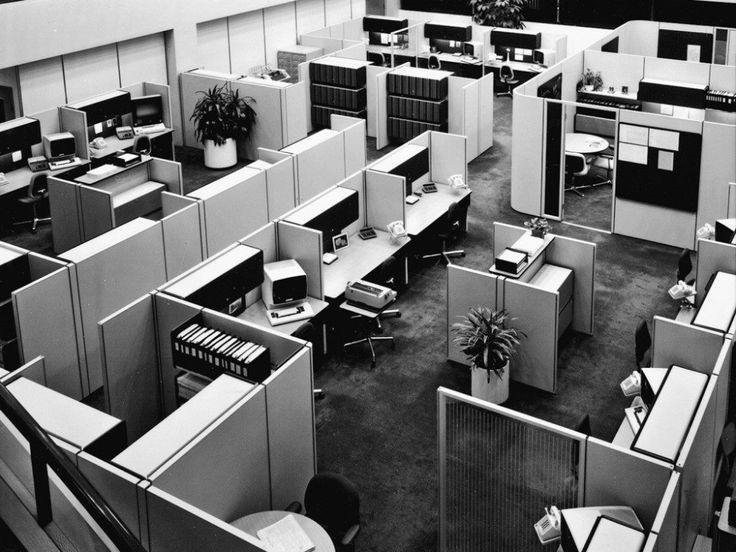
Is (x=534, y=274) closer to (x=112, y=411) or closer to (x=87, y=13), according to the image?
(x=112, y=411)

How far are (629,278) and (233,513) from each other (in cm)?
582

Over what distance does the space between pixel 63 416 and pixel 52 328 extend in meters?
2.26

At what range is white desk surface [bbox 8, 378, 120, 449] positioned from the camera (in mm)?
4914

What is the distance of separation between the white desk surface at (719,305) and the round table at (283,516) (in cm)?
316

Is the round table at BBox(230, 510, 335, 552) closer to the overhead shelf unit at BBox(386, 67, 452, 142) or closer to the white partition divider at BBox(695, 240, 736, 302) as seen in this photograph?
the white partition divider at BBox(695, 240, 736, 302)

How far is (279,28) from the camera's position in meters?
15.9

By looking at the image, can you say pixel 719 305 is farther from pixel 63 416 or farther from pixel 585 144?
pixel 585 144

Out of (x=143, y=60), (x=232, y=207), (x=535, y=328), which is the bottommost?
(x=535, y=328)

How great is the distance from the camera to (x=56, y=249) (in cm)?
1001

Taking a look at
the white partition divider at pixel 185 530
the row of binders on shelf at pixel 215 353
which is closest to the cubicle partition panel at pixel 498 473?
the row of binders on shelf at pixel 215 353

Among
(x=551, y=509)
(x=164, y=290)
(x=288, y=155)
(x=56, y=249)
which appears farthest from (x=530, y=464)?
(x=56, y=249)

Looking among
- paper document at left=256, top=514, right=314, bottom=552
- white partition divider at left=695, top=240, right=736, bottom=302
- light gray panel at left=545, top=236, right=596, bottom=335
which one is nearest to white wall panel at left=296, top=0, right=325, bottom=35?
light gray panel at left=545, top=236, right=596, bottom=335

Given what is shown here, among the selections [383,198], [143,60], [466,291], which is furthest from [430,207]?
[143,60]

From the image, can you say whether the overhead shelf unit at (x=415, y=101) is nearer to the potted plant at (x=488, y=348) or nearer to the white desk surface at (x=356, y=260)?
the white desk surface at (x=356, y=260)
